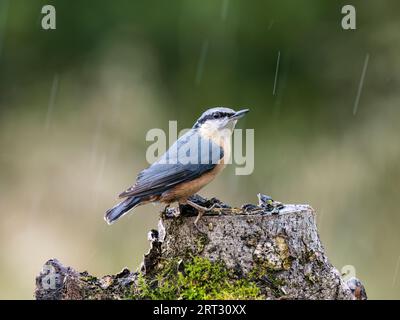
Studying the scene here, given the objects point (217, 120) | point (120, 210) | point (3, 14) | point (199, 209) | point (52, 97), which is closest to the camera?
point (199, 209)

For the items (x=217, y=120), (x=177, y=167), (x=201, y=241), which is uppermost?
(x=217, y=120)

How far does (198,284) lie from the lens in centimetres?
354

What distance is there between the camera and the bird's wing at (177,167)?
4.00m

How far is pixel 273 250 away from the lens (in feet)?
11.8

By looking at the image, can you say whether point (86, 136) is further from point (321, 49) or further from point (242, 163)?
point (321, 49)

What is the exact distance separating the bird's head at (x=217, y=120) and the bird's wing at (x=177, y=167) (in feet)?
0.84

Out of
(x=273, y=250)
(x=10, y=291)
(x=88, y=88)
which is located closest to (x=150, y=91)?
(x=88, y=88)

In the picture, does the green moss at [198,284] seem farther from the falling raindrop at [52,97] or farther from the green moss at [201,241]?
the falling raindrop at [52,97]

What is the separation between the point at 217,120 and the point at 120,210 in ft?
3.38

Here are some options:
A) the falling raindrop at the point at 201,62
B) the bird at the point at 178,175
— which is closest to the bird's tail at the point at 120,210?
the bird at the point at 178,175

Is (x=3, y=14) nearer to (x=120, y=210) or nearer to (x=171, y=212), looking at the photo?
(x=120, y=210)

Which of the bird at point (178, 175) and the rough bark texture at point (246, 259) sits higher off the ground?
the bird at point (178, 175)

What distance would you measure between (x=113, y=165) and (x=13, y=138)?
1340 mm

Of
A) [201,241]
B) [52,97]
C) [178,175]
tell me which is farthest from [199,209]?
[52,97]
